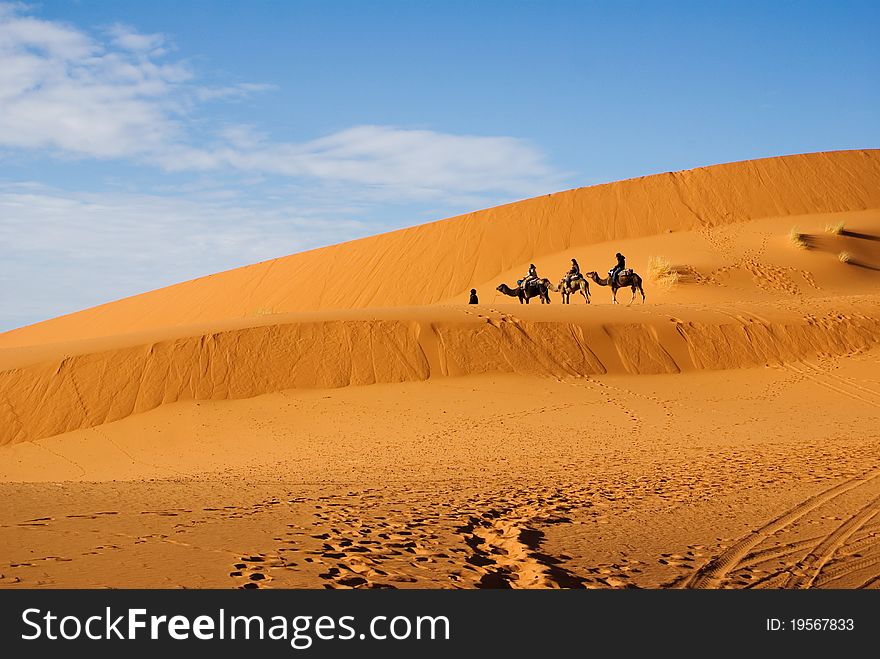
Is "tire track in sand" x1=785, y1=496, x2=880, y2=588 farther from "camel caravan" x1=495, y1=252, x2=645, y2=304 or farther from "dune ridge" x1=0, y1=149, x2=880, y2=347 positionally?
"dune ridge" x1=0, y1=149, x2=880, y2=347

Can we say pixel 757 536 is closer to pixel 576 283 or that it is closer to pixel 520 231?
pixel 576 283

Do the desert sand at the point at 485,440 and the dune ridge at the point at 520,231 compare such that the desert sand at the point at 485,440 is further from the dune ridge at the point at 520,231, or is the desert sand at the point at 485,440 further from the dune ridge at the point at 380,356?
the dune ridge at the point at 520,231

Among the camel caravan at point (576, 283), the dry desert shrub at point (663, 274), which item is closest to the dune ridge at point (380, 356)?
the camel caravan at point (576, 283)

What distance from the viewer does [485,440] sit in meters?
16.1

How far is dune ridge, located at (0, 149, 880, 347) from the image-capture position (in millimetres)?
48500

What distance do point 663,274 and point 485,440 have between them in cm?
2131

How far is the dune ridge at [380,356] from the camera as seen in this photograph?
19.7 meters

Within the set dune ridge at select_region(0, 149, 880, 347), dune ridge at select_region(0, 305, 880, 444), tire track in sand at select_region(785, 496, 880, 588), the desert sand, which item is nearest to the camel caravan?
the desert sand

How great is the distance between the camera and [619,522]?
8.25 metres

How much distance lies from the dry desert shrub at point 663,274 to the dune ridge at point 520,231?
1237 centimetres

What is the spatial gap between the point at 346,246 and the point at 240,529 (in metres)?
51.3

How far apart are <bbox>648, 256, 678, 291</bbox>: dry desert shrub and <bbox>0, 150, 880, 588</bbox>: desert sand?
0.48 ft
